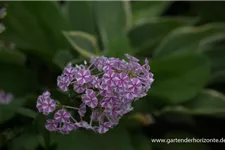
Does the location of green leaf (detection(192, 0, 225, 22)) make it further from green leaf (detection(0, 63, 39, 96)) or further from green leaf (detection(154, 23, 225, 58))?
green leaf (detection(0, 63, 39, 96))

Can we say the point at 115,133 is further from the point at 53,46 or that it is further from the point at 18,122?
the point at 53,46

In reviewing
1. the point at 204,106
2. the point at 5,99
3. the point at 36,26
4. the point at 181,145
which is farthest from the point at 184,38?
the point at 5,99

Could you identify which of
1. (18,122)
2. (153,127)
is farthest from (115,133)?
(153,127)

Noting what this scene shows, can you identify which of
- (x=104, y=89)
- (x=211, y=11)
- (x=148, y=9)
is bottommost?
(x=104, y=89)

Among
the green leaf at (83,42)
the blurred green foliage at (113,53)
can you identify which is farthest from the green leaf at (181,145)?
the green leaf at (83,42)

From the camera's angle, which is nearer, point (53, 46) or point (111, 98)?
point (111, 98)

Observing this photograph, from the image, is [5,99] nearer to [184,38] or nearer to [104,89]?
[104,89]
